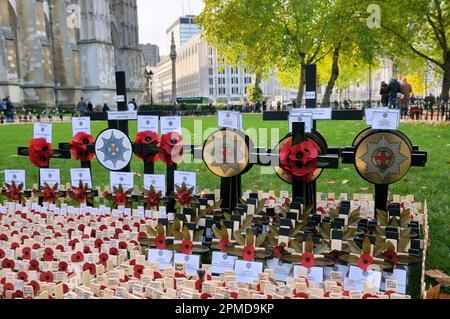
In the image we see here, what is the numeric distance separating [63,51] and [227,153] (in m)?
41.2

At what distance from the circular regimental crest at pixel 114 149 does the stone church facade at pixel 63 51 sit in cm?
2964

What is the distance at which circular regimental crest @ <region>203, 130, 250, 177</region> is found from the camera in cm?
Answer: 473

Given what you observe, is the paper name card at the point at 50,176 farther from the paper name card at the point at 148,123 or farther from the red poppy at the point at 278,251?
the red poppy at the point at 278,251

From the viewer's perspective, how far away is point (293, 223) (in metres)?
4.06

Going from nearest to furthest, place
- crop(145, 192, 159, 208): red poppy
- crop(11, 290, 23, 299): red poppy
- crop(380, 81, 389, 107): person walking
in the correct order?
crop(11, 290, 23, 299): red poppy
crop(145, 192, 159, 208): red poppy
crop(380, 81, 389, 107): person walking

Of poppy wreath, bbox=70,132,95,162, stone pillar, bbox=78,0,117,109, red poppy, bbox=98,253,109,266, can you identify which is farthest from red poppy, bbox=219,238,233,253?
stone pillar, bbox=78,0,117,109

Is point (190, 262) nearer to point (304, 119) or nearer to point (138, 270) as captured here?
point (138, 270)

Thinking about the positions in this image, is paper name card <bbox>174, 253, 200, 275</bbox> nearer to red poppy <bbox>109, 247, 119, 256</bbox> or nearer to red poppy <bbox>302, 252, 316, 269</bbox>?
red poppy <bbox>109, 247, 119, 256</bbox>

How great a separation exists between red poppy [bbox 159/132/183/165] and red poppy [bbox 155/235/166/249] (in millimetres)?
1473

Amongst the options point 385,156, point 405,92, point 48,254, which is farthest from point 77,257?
point 405,92

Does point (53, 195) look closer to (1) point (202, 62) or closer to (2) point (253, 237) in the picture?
(2) point (253, 237)

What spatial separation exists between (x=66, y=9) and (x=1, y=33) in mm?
11389

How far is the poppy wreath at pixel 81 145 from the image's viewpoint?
5.64m
